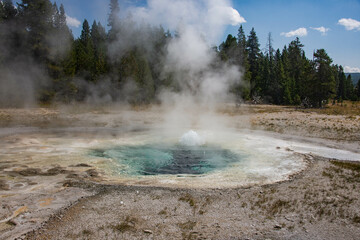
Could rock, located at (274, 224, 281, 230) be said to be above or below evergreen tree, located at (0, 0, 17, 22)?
below

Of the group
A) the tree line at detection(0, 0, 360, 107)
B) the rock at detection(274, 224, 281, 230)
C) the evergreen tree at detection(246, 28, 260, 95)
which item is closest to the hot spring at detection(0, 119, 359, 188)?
the rock at detection(274, 224, 281, 230)

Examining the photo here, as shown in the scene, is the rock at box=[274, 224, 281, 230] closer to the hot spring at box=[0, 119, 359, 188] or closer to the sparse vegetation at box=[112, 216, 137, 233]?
the hot spring at box=[0, 119, 359, 188]

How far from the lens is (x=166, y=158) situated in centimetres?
1332

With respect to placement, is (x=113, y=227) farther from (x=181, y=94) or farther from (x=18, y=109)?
(x=18, y=109)

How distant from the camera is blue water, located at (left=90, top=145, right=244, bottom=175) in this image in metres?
11.6

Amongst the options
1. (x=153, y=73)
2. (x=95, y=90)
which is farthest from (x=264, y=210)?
(x=95, y=90)

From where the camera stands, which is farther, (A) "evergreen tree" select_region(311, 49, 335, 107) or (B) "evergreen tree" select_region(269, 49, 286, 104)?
(B) "evergreen tree" select_region(269, 49, 286, 104)

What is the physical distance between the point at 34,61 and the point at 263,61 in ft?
152

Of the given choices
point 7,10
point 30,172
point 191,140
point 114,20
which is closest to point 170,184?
point 30,172

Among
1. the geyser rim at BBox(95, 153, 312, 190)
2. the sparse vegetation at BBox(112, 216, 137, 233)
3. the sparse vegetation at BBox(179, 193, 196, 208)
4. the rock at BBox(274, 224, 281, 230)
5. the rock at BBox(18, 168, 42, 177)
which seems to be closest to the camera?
the sparse vegetation at BBox(112, 216, 137, 233)

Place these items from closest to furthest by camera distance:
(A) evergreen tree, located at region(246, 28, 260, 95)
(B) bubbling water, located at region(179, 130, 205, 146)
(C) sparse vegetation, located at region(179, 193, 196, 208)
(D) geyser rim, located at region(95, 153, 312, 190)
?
(C) sparse vegetation, located at region(179, 193, 196, 208), (D) geyser rim, located at region(95, 153, 312, 190), (B) bubbling water, located at region(179, 130, 205, 146), (A) evergreen tree, located at region(246, 28, 260, 95)

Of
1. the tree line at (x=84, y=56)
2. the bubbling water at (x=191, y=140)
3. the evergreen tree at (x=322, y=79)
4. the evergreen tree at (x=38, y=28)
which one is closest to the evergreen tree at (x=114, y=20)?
the tree line at (x=84, y=56)

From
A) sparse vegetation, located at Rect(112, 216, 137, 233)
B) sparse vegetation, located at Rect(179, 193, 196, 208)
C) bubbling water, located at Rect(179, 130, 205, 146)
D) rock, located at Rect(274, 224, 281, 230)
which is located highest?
bubbling water, located at Rect(179, 130, 205, 146)

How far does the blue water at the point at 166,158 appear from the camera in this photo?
11.6 metres
